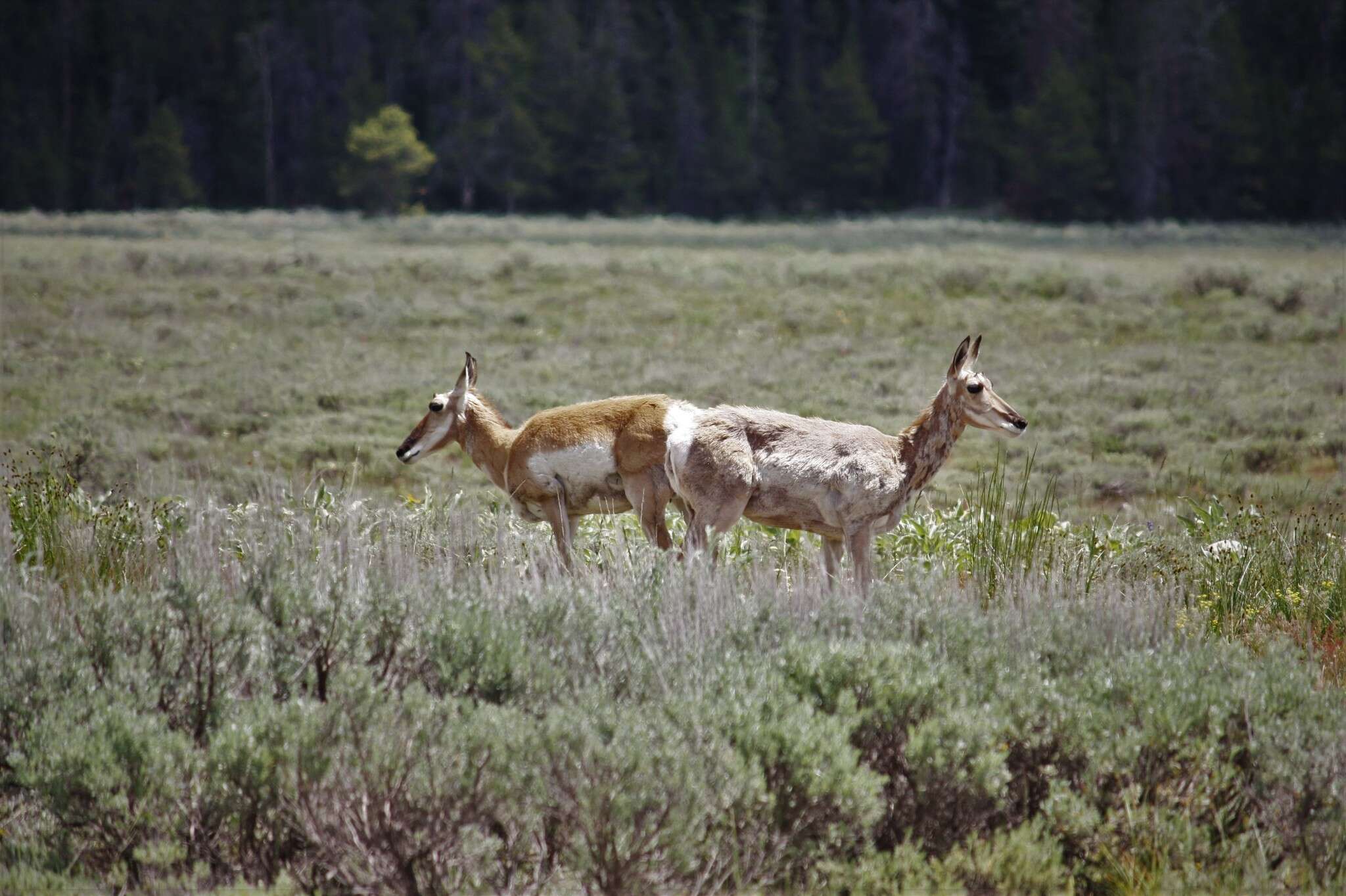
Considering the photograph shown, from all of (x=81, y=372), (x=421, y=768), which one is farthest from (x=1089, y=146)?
(x=421, y=768)

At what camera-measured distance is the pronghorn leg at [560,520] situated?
855cm

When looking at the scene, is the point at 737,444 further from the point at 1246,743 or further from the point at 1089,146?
the point at 1089,146

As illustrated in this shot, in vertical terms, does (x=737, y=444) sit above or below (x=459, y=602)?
above

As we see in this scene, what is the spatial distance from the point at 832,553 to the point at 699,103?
81796 millimetres

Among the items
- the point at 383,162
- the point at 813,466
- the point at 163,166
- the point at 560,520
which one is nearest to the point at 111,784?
the point at 560,520

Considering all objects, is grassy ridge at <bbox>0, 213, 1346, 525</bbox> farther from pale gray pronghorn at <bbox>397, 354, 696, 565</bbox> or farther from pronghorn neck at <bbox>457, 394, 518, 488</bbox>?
pale gray pronghorn at <bbox>397, 354, 696, 565</bbox>

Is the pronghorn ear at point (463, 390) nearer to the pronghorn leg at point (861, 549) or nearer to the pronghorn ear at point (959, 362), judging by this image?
the pronghorn leg at point (861, 549)

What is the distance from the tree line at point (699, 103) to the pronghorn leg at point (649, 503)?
65.9 m

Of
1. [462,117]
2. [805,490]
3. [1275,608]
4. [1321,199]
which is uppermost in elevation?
[462,117]

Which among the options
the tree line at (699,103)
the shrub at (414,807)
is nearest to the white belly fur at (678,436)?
the shrub at (414,807)

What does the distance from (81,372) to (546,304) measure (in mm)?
10429

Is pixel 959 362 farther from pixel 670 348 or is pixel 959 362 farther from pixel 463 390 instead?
pixel 670 348

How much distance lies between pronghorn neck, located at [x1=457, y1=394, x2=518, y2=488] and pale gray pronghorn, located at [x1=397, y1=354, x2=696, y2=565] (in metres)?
0.11

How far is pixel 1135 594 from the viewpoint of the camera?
24.0ft
